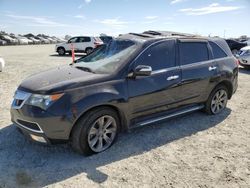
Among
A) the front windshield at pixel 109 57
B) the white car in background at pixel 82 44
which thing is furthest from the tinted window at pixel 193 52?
the white car in background at pixel 82 44

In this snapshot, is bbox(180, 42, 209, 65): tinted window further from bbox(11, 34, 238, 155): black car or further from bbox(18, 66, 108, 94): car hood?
bbox(18, 66, 108, 94): car hood

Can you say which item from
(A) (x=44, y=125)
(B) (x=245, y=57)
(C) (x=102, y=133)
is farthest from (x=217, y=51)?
(B) (x=245, y=57)

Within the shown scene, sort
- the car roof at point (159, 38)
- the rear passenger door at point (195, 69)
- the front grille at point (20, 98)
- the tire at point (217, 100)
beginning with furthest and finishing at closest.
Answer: the tire at point (217, 100) < the rear passenger door at point (195, 69) < the car roof at point (159, 38) < the front grille at point (20, 98)

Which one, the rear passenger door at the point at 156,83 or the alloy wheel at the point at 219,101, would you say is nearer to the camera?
the rear passenger door at the point at 156,83

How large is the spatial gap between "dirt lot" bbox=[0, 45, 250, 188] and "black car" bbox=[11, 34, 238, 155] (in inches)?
12.6

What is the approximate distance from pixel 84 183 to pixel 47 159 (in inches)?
33.4

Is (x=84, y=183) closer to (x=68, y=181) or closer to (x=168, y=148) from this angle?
(x=68, y=181)

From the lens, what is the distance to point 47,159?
3803 millimetres

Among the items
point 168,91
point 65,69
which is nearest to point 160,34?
point 168,91

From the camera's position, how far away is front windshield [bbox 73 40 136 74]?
4.20 m

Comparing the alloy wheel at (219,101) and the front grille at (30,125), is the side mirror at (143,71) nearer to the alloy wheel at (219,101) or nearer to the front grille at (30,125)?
the front grille at (30,125)

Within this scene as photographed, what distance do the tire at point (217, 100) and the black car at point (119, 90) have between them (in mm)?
22

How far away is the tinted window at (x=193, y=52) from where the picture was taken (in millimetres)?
4891

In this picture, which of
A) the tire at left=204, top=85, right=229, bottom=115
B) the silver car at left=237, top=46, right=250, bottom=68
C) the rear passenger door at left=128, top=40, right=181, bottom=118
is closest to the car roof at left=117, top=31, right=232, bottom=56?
the rear passenger door at left=128, top=40, right=181, bottom=118
